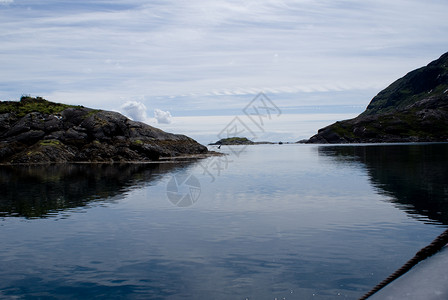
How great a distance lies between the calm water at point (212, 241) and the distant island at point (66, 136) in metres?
63.9

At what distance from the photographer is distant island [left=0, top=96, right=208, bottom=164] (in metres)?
108

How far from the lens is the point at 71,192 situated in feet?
164

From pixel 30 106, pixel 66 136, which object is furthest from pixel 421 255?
pixel 30 106

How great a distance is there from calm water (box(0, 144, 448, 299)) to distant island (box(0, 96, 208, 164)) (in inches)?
2516

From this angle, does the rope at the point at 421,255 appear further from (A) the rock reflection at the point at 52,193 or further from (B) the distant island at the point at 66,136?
(B) the distant island at the point at 66,136

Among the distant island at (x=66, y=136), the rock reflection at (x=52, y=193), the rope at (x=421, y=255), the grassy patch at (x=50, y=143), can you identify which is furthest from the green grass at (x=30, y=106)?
the rope at (x=421, y=255)

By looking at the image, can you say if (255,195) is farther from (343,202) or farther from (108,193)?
(108,193)

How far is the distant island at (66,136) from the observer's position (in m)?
108

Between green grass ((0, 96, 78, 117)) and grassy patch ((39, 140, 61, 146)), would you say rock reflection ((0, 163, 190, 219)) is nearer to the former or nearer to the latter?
grassy patch ((39, 140, 61, 146))

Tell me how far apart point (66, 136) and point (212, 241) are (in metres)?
103

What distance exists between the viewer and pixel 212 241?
969 inches

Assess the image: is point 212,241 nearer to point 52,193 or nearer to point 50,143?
point 52,193

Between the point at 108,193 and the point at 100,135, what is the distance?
75509mm

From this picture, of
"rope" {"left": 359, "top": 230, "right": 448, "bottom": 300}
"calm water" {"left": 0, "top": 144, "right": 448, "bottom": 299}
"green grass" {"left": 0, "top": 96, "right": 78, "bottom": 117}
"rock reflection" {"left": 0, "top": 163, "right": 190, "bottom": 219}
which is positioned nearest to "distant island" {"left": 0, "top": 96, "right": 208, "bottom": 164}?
"green grass" {"left": 0, "top": 96, "right": 78, "bottom": 117}
